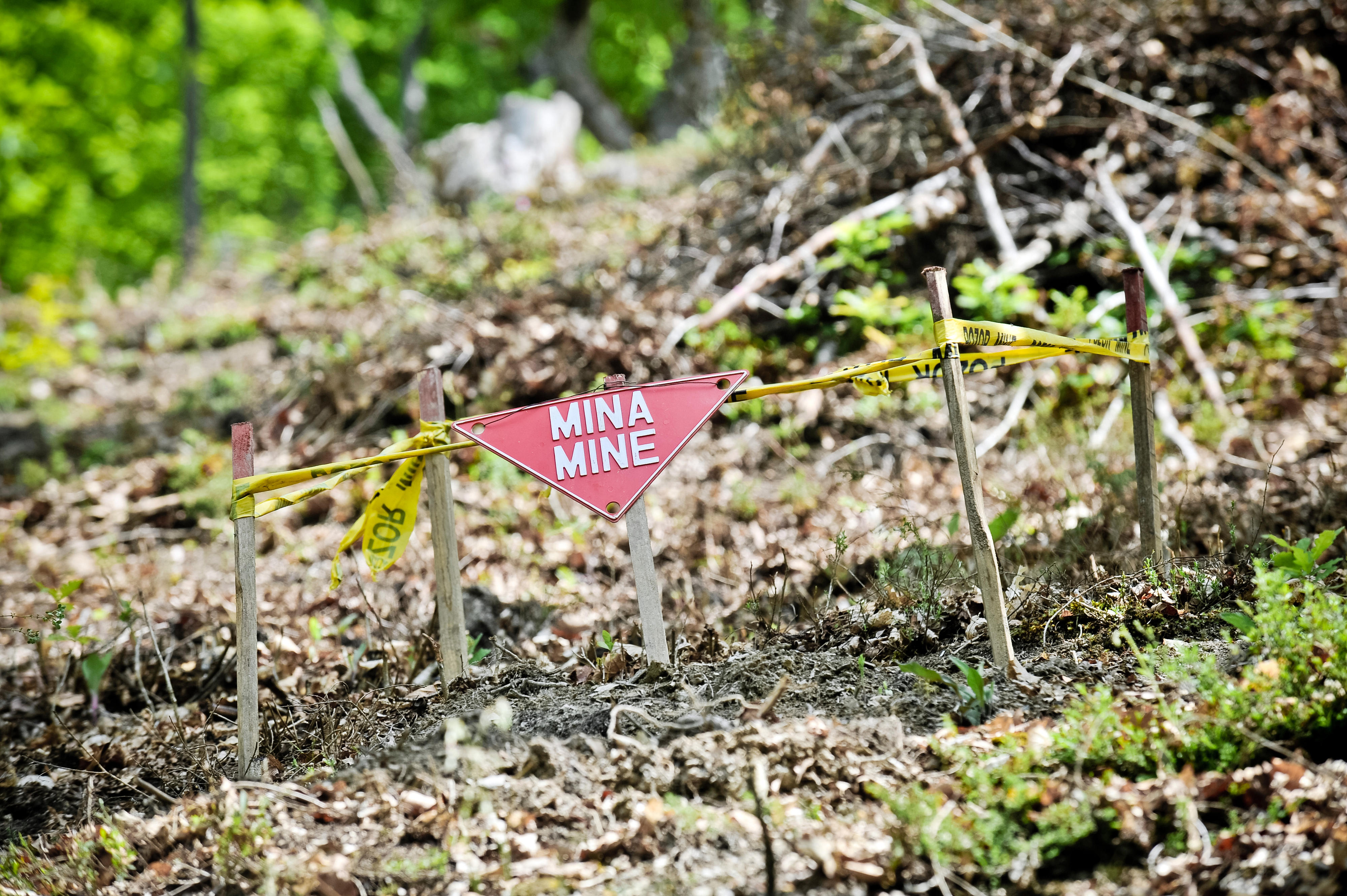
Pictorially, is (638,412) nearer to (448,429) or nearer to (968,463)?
(448,429)

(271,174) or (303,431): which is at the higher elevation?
(271,174)

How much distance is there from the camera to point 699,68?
36.6 feet

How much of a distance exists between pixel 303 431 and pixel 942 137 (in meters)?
5.54

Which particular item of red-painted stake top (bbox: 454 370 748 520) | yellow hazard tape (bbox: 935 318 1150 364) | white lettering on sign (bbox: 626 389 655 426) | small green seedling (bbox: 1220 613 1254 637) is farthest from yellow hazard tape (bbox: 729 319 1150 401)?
small green seedling (bbox: 1220 613 1254 637)

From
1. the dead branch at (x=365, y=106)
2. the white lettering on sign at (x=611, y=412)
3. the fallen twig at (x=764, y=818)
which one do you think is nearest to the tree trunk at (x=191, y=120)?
the dead branch at (x=365, y=106)

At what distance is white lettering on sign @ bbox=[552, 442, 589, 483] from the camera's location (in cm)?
302

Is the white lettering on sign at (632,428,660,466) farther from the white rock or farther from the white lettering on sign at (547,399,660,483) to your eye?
the white rock

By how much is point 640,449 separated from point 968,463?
1.09m

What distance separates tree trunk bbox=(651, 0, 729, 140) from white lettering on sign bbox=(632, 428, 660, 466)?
6.30m

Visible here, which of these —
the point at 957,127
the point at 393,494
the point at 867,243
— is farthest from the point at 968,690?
the point at 957,127

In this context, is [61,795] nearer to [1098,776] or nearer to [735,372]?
[735,372]

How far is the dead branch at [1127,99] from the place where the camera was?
20.4 ft

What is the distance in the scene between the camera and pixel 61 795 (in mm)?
3254

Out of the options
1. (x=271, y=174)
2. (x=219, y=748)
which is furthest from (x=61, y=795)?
(x=271, y=174)
